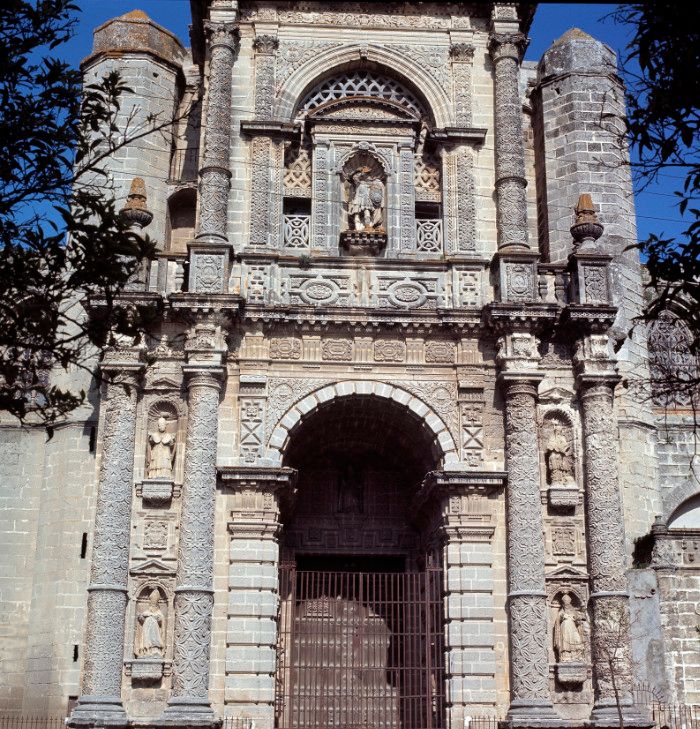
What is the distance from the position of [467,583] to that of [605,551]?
228 cm

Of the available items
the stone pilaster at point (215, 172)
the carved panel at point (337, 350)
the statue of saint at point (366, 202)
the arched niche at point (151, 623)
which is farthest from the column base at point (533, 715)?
the statue of saint at point (366, 202)

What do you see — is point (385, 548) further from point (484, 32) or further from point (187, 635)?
point (484, 32)

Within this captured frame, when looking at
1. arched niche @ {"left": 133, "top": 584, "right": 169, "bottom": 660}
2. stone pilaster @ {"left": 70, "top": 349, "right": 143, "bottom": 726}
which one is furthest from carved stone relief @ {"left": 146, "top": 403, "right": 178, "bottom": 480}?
arched niche @ {"left": 133, "top": 584, "right": 169, "bottom": 660}

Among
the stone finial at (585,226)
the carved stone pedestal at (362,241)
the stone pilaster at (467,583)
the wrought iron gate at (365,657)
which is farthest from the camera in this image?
the carved stone pedestal at (362,241)

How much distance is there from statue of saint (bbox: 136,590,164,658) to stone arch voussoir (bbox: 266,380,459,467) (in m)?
3.03

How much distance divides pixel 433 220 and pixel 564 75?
4.94 metres

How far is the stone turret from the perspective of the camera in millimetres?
21719

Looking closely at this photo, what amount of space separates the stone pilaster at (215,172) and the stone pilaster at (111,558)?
6.10 ft

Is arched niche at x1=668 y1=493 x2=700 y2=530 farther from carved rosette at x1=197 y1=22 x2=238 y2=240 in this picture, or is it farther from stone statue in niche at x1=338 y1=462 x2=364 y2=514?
carved rosette at x1=197 y1=22 x2=238 y2=240

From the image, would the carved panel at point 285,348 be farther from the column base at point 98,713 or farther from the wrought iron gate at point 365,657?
the column base at point 98,713

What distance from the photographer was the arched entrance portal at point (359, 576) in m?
18.1

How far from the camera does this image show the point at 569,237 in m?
21.4

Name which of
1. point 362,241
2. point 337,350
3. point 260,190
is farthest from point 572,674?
point 260,190

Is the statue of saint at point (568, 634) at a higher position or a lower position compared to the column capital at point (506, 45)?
lower
